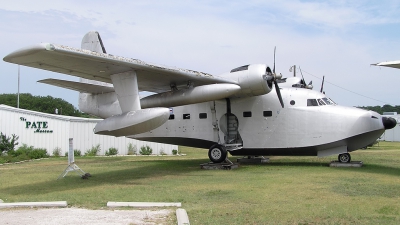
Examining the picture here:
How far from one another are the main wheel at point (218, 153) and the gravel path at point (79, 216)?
369 inches

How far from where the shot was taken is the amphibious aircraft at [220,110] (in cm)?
1414

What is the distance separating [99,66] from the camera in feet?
45.8

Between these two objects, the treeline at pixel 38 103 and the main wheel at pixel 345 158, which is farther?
the treeline at pixel 38 103

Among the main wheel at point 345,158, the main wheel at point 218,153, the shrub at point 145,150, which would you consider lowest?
the main wheel at point 345,158

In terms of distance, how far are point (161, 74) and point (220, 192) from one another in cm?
652

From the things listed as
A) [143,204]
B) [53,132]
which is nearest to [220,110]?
[143,204]

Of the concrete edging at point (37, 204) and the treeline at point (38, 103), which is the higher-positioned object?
the treeline at point (38, 103)

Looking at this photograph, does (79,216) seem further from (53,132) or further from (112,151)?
(53,132)

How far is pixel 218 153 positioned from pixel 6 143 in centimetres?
1802

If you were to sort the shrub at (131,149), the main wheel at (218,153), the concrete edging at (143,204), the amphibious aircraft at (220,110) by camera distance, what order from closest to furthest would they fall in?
1. the concrete edging at (143,204)
2. the amphibious aircraft at (220,110)
3. the main wheel at (218,153)
4. the shrub at (131,149)

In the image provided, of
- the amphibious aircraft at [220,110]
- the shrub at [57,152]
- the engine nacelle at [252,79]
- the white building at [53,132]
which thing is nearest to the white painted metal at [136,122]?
the amphibious aircraft at [220,110]

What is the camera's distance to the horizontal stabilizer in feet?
55.7

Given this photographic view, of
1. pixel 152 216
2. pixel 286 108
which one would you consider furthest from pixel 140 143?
pixel 152 216

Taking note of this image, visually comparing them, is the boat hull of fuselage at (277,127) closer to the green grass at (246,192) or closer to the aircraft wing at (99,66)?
the green grass at (246,192)
